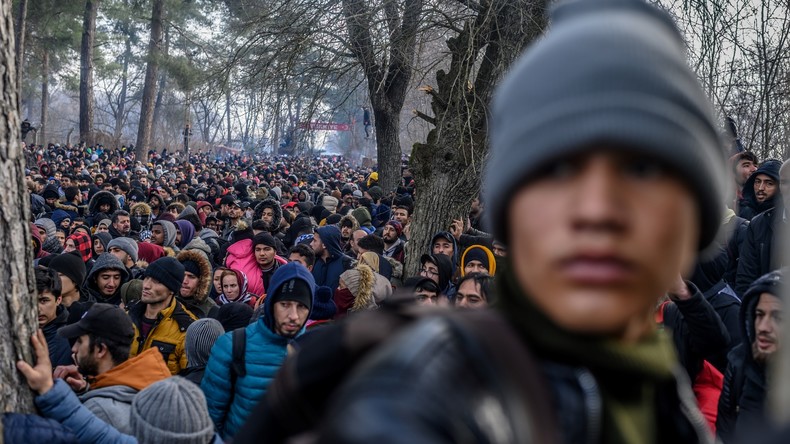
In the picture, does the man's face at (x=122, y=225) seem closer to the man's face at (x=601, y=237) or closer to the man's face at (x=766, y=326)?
the man's face at (x=766, y=326)

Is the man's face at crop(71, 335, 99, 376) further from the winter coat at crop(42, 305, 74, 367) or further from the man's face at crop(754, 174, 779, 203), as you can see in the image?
the man's face at crop(754, 174, 779, 203)

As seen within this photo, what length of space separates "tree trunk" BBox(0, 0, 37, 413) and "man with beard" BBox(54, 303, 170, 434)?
34.1 inches

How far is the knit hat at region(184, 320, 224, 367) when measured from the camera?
4555 millimetres

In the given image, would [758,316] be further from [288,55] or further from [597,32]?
[288,55]

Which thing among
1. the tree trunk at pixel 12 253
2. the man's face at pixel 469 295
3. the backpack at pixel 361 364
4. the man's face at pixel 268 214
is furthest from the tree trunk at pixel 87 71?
the backpack at pixel 361 364

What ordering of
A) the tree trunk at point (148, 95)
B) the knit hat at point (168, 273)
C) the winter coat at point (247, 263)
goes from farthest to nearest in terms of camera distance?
the tree trunk at point (148, 95)
the winter coat at point (247, 263)
the knit hat at point (168, 273)

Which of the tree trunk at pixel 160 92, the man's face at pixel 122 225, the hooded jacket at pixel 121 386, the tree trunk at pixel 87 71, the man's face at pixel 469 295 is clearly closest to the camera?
the hooded jacket at pixel 121 386

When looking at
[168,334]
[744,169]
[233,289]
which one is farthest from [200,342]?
[744,169]

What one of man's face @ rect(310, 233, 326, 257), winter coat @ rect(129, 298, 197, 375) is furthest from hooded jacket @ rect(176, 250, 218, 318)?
man's face @ rect(310, 233, 326, 257)

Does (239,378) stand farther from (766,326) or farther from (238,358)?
(766,326)

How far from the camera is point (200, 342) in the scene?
4555mm

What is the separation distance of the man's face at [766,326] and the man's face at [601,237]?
254 centimetres

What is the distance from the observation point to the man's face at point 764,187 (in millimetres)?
6473

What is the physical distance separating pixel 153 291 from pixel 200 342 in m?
1.02
